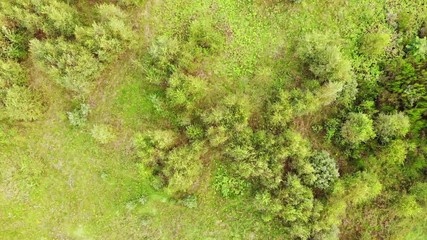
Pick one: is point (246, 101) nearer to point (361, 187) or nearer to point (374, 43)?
point (361, 187)

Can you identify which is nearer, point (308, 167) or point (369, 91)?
point (308, 167)

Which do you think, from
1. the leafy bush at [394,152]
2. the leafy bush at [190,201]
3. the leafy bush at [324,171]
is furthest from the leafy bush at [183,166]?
the leafy bush at [394,152]

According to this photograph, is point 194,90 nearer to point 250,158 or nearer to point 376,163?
point 250,158

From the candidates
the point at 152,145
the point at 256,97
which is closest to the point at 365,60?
the point at 256,97

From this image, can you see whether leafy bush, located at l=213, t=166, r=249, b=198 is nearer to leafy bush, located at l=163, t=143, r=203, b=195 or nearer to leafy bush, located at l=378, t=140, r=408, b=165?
leafy bush, located at l=163, t=143, r=203, b=195

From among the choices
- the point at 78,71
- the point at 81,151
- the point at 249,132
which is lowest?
the point at 81,151

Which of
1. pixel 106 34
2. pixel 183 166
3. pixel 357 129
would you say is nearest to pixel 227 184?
pixel 183 166

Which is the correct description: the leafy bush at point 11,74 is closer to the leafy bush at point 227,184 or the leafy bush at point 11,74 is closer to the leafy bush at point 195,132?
the leafy bush at point 195,132
